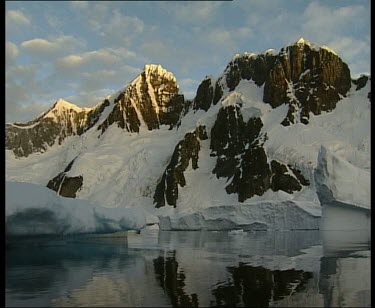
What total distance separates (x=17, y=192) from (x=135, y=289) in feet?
26.8

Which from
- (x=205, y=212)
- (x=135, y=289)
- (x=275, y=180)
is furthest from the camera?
(x=275, y=180)

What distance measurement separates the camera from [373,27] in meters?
15.3

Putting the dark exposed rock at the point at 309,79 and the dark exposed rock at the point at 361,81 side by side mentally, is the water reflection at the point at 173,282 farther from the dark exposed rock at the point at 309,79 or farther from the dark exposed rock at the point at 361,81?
the dark exposed rock at the point at 361,81

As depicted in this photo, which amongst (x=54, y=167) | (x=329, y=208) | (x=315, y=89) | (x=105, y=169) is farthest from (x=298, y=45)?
(x=54, y=167)

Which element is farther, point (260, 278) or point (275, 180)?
point (275, 180)

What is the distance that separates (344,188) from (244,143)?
7186 cm

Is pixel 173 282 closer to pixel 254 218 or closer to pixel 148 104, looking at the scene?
pixel 254 218

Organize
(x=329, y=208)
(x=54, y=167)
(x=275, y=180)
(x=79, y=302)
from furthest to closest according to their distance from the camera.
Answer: (x=54, y=167), (x=275, y=180), (x=329, y=208), (x=79, y=302)

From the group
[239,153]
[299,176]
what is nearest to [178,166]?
[239,153]

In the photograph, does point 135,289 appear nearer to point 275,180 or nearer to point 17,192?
point 17,192

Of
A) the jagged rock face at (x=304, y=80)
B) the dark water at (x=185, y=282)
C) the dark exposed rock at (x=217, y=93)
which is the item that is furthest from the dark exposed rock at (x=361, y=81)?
the dark water at (x=185, y=282)

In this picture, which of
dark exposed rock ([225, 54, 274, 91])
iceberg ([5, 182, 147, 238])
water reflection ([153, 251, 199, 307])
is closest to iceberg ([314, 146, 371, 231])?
iceberg ([5, 182, 147, 238])

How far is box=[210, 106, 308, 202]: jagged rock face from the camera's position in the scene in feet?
361

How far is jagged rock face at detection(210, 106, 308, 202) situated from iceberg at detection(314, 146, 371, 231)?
4773 cm
